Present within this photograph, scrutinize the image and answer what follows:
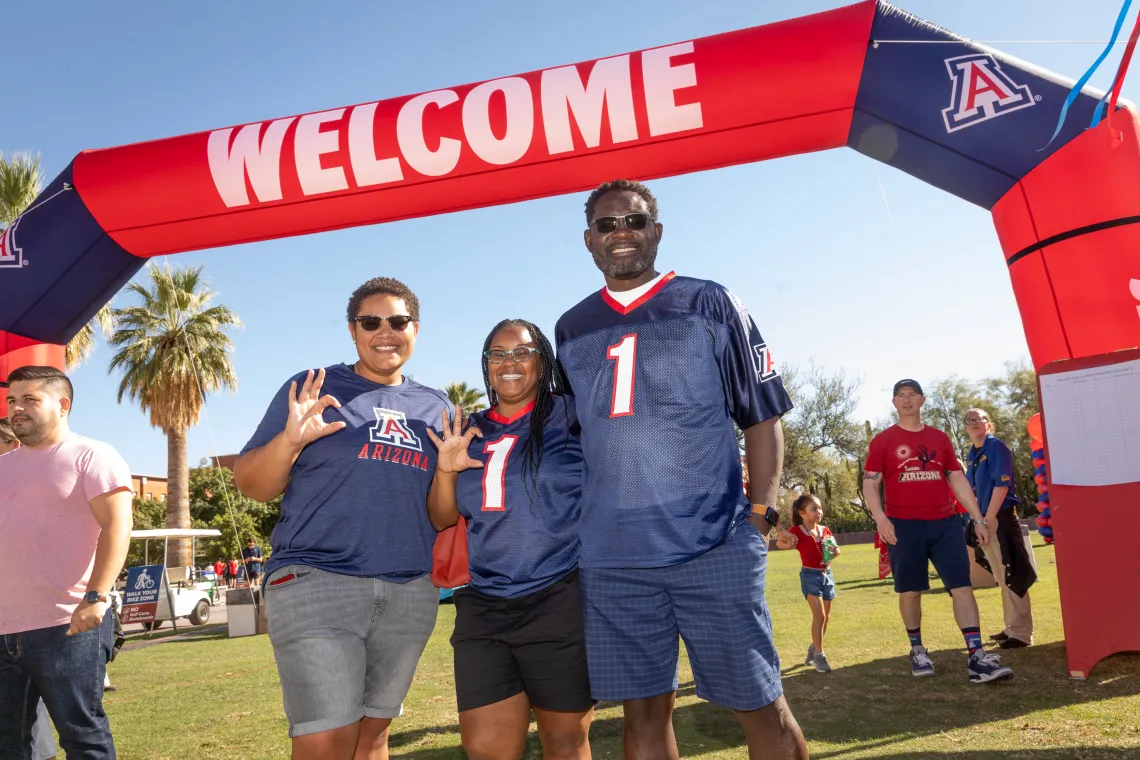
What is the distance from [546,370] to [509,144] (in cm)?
243

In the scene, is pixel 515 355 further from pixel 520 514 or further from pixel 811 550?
pixel 811 550

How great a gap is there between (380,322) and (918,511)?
15.8ft

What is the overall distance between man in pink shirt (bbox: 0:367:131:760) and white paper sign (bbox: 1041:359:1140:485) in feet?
16.3

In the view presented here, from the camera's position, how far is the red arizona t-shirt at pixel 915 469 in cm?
614

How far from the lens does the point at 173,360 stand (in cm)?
2277

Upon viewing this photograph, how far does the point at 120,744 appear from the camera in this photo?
591cm

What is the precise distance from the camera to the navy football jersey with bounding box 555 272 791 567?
2.73 m

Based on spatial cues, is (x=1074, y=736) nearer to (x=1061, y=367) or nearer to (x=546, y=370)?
(x=1061, y=367)

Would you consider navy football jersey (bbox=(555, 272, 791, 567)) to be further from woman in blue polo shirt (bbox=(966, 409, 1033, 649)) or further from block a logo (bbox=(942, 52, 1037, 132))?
woman in blue polo shirt (bbox=(966, 409, 1033, 649))

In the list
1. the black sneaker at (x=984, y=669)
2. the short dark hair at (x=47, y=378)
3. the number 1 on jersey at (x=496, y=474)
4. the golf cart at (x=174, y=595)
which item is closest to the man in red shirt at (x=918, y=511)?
the black sneaker at (x=984, y=669)

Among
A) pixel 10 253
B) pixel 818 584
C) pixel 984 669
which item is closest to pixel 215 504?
pixel 10 253

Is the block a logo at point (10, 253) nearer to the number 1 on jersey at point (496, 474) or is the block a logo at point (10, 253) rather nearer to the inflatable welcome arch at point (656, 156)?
the inflatable welcome arch at point (656, 156)

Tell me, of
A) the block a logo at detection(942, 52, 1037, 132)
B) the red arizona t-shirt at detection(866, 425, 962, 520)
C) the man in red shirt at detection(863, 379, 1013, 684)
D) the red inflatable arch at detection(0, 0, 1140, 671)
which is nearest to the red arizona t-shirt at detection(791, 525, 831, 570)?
the man in red shirt at detection(863, 379, 1013, 684)

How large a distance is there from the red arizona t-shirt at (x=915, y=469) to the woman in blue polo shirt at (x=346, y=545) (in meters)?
4.48
